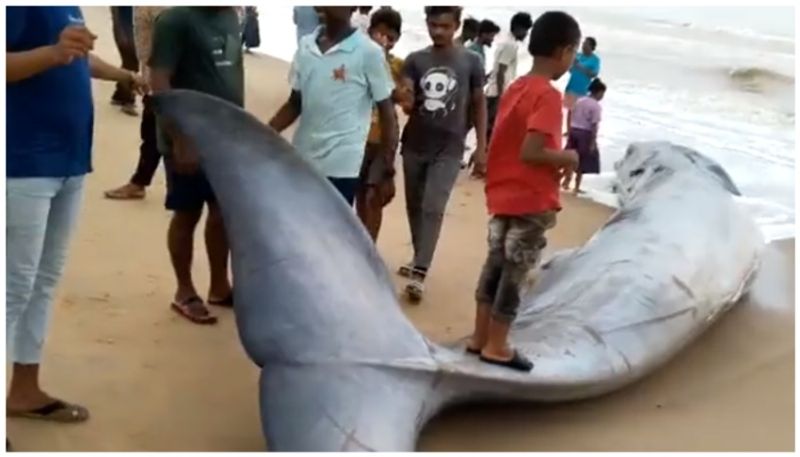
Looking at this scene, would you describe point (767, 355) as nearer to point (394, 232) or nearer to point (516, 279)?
point (516, 279)

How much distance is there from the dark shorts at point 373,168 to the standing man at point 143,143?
1524 millimetres

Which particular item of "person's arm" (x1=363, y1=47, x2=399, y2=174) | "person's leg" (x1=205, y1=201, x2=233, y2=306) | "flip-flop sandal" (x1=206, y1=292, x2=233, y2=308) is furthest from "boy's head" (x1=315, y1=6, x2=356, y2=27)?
"flip-flop sandal" (x1=206, y1=292, x2=233, y2=308)

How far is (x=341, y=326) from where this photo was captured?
13.8 ft

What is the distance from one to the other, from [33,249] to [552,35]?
6.72 feet

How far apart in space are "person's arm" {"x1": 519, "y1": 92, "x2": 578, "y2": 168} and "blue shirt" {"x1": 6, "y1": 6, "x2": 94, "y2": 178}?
5.38 feet

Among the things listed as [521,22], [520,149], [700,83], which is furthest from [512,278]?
[700,83]

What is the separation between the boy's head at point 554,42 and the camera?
471 cm

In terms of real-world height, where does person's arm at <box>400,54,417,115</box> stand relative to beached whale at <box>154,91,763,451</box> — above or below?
above

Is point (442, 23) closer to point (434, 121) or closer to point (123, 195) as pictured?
point (434, 121)

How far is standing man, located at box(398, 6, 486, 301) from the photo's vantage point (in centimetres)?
643

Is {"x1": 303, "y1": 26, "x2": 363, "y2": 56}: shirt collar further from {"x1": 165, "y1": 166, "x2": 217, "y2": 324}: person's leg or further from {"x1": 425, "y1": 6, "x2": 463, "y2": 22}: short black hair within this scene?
{"x1": 165, "y1": 166, "x2": 217, "y2": 324}: person's leg

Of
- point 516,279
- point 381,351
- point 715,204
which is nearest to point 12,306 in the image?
point 381,351

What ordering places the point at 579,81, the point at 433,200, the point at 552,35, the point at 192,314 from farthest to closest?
1. the point at 579,81
2. the point at 433,200
3. the point at 192,314
4. the point at 552,35

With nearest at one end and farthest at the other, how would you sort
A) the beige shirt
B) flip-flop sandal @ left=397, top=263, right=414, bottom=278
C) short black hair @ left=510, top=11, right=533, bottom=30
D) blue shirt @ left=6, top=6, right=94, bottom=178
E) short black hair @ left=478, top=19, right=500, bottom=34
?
blue shirt @ left=6, top=6, right=94, bottom=178 → flip-flop sandal @ left=397, top=263, right=414, bottom=278 → the beige shirt → short black hair @ left=478, top=19, right=500, bottom=34 → short black hair @ left=510, top=11, right=533, bottom=30
